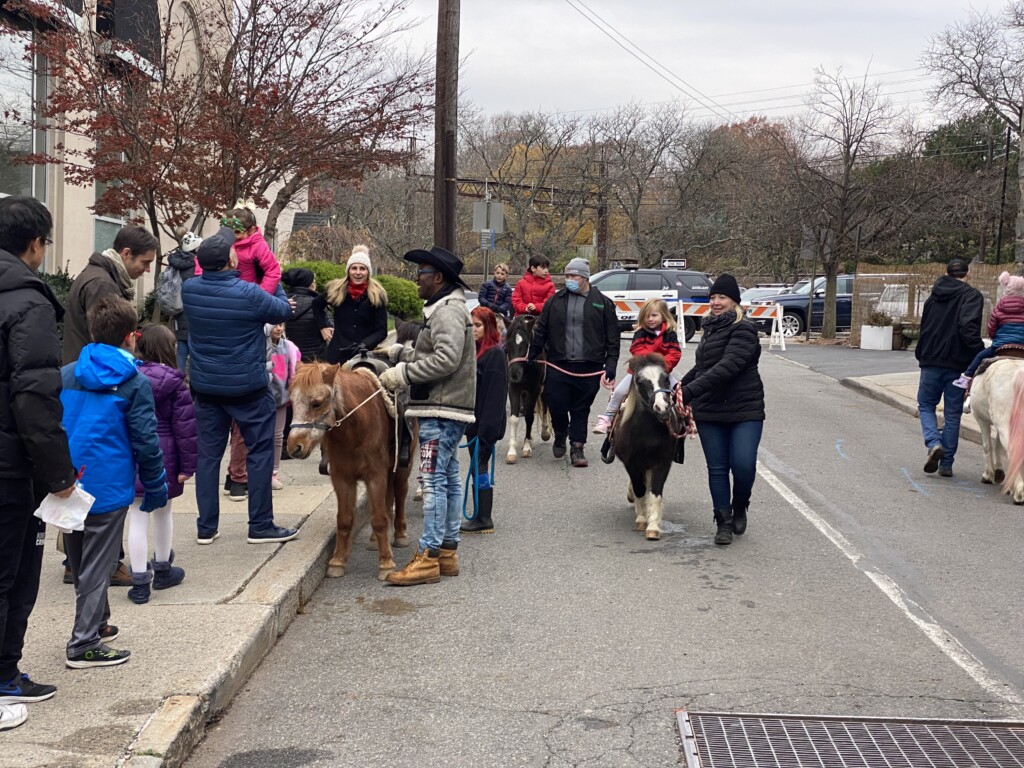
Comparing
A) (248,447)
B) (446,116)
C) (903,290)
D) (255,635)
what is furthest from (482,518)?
(903,290)

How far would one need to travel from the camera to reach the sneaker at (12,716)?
165 inches

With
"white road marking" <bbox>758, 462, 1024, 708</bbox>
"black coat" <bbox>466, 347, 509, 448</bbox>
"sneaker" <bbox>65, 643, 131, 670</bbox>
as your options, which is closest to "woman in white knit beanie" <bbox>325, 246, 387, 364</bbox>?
"black coat" <bbox>466, 347, 509, 448</bbox>

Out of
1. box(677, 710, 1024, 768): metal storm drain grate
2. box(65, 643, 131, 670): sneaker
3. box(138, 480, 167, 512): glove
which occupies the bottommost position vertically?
box(677, 710, 1024, 768): metal storm drain grate

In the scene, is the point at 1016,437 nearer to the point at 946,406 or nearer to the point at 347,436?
the point at 946,406

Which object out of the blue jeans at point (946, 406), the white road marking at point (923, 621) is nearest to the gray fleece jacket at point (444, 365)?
the white road marking at point (923, 621)

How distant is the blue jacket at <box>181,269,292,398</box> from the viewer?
6801 mm

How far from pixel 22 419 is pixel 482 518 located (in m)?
4.63

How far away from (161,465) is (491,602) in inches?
86.5

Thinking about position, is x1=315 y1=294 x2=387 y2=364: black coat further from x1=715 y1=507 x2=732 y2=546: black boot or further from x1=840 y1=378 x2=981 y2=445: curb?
x1=840 y1=378 x2=981 y2=445: curb

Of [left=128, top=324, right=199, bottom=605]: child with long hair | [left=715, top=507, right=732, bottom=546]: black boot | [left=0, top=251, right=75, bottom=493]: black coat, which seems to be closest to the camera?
[left=0, top=251, right=75, bottom=493]: black coat

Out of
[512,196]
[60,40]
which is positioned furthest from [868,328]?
[512,196]

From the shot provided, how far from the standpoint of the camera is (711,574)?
7.10m

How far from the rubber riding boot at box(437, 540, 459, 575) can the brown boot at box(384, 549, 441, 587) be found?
0.30ft

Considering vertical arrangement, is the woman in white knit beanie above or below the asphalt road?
above
